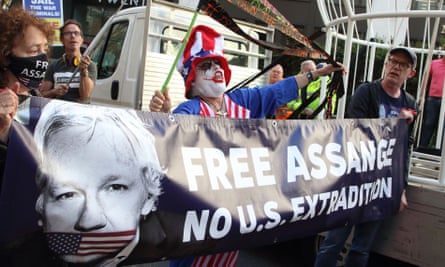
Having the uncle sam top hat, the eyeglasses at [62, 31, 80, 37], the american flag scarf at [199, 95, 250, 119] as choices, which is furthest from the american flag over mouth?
the eyeglasses at [62, 31, 80, 37]

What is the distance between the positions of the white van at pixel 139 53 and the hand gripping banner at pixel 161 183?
2.66 metres

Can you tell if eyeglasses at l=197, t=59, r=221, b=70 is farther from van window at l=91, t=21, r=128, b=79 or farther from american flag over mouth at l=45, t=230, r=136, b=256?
van window at l=91, t=21, r=128, b=79

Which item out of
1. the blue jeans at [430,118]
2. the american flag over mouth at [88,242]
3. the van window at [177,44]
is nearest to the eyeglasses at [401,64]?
the american flag over mouth at [88,242]

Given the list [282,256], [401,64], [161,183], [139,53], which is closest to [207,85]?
[161,183]

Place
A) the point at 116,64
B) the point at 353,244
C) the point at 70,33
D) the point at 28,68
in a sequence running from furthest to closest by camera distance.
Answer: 1. the point at 116,64
2. the point at 70,33
3. the point at 353,244
4. the point at 28,68

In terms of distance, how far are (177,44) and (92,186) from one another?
393 cm

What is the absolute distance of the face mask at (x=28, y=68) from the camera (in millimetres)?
1936

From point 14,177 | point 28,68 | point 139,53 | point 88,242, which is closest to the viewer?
point 14,177

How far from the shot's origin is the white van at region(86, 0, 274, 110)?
5.30 metres

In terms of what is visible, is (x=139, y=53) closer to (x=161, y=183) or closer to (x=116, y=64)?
(x=116, y=64)

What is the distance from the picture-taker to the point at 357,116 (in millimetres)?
3283

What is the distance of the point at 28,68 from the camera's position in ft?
6.42

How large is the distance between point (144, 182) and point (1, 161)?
536mm

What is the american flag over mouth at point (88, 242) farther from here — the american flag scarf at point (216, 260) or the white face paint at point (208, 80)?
the white face paint at point (208, 80)
